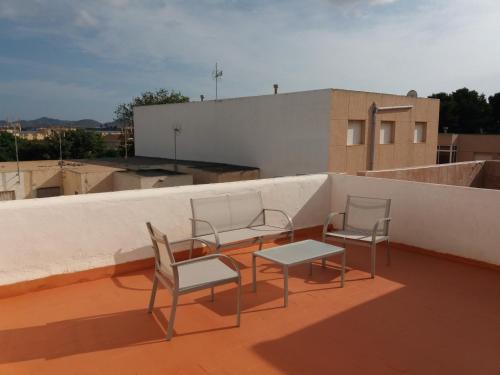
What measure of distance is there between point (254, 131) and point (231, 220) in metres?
16.1

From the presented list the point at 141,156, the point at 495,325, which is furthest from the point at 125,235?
the point at 141,156

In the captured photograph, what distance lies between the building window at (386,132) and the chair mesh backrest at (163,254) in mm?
17395

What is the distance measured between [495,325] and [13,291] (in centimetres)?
465

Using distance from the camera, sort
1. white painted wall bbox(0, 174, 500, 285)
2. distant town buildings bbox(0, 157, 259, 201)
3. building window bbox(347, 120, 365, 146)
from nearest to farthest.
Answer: white painted wall bbox(0, 174, 500, 285) < building window bbox(347, 120, 365, 146) < distant town buildings bbox(0, 157, 259, 201)

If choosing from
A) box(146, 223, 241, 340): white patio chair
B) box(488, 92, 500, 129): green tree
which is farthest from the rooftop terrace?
box(488, 92, 500, 129): green tree

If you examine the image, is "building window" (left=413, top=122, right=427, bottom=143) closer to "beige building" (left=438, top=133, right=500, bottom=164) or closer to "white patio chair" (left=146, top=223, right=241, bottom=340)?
"beige building" (left=438, top=133, right=500, bottom=164)

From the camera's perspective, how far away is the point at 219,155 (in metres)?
23.8

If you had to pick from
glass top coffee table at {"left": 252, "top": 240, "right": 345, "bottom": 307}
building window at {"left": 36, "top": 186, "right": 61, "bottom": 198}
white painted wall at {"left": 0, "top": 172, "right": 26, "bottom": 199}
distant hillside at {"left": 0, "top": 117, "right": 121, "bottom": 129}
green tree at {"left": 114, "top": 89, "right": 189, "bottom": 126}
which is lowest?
building window at {"left": 36, "top": 186, "right": 61, "bottom": 198}

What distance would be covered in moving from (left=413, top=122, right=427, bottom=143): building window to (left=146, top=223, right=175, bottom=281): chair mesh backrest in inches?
789

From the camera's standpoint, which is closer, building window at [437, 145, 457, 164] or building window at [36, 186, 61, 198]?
building window at [36, 186, 61, 198]

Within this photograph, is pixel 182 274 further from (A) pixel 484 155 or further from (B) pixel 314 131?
(A) pixel 484 155

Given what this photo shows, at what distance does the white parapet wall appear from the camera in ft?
12.9

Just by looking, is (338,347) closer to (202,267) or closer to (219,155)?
(202,267)

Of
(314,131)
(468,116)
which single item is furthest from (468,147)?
(314,131)
